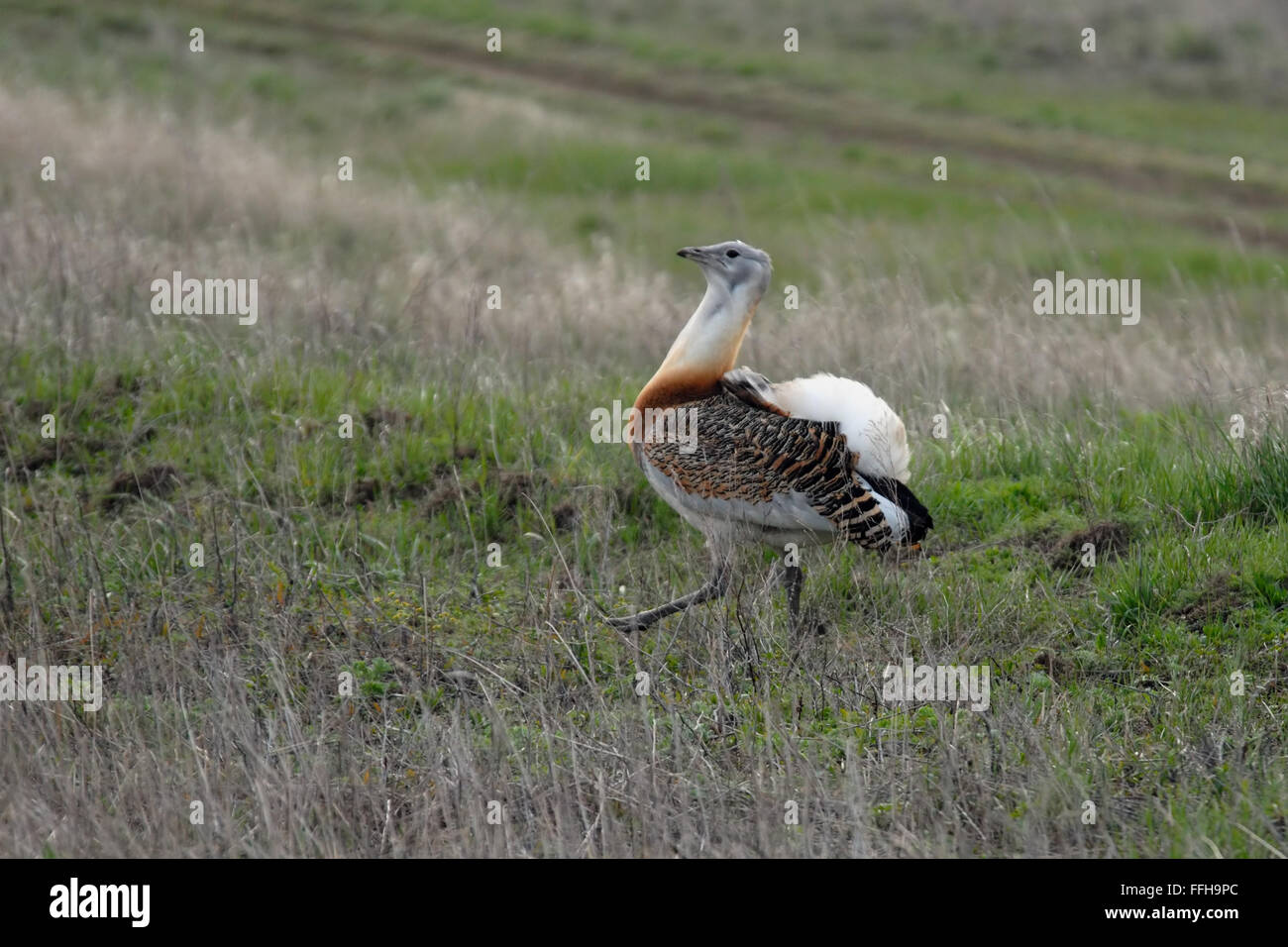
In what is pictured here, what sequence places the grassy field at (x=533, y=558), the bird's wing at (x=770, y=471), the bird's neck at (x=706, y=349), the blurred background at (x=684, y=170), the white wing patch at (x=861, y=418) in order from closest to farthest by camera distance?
the grassy field at (x=533, y=558), the bird's wing at (x=770, y=471), the white wing patch at (x=861, y=418), the bird's neck at (x=706, y=349), the blurred background at (x=684, y=170)

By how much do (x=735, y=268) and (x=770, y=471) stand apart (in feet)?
2.94

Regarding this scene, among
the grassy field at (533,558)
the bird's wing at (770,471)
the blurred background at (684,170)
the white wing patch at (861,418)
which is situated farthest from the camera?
the blurred background at (684,170)

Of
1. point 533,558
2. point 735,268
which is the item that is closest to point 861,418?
point 735,268

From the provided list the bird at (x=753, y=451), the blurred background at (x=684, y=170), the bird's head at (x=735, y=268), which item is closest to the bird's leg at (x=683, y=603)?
the bird at (x=753, y=451)

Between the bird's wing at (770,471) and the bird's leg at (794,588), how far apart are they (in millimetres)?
Answer: 234

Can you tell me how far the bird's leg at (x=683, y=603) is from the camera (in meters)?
5.14

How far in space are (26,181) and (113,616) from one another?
5.58m

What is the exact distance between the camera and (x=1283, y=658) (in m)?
4.80

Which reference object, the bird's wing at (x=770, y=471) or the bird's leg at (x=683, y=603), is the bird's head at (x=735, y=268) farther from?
the bird's leg at (x=683, y=603)

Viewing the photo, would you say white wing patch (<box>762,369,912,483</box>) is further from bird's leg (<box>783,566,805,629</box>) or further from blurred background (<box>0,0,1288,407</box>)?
blurred background (<box>0,0,1288,407</box>)

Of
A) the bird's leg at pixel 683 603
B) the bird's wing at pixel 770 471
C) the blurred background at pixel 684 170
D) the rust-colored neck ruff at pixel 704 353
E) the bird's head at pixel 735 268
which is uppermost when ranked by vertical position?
the blurred background at pixel 684 170

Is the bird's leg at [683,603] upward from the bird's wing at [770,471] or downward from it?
downward

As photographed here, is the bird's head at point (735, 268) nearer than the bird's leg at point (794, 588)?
No
